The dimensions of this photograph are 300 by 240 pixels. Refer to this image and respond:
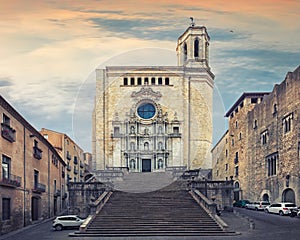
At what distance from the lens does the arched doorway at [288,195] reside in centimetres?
4610

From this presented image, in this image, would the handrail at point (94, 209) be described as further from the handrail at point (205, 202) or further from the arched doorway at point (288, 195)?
the arched doorway at point (288, 195)

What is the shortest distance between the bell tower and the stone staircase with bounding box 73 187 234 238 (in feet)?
122

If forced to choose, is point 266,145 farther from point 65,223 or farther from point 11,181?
point 11,181

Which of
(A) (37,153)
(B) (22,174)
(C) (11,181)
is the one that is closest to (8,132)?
(C) (11,181)

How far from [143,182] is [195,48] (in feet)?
101

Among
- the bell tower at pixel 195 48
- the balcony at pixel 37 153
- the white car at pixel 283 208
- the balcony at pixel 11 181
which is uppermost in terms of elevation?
the bell tower at pixel 195 48

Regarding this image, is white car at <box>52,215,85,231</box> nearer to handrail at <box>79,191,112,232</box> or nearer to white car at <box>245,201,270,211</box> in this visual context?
handrail at <box>79,191,112,232</box>

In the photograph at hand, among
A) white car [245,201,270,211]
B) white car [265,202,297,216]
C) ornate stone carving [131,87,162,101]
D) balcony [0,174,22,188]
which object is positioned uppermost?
ornate stone carving [131,87,162,101]

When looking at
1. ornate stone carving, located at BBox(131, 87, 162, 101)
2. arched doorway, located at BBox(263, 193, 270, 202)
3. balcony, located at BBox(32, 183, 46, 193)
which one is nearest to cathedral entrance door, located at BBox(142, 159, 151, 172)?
ornate stone carving, located at BBox(131, 87, 162, 101)

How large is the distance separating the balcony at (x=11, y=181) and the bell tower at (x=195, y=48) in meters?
43.7

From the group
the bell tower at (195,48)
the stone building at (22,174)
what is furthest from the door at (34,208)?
the bell tower at (195,48)

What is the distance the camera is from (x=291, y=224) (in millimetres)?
34500

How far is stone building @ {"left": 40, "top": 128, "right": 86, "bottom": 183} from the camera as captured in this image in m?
70.2

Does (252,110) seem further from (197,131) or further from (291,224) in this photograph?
(291,224)
